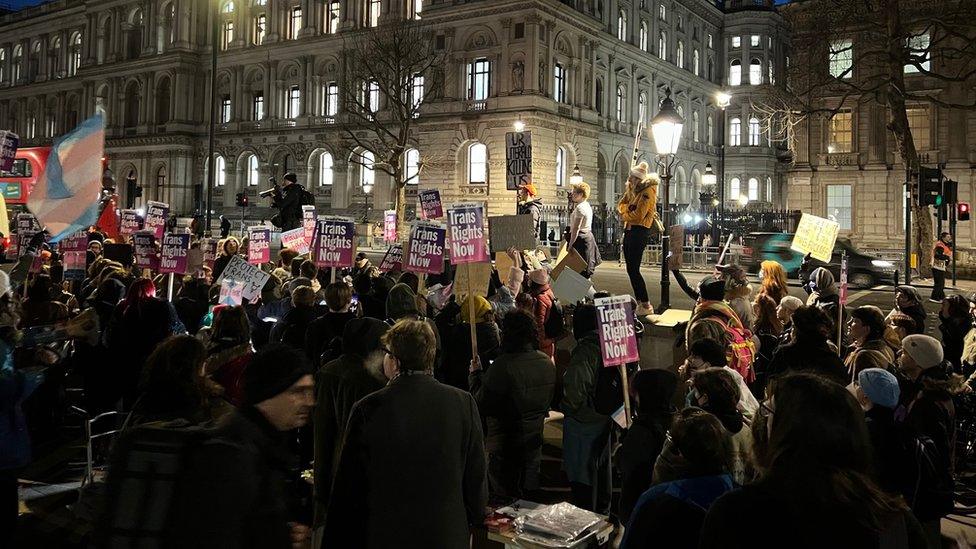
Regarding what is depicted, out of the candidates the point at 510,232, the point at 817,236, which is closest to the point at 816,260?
the point at 817,236

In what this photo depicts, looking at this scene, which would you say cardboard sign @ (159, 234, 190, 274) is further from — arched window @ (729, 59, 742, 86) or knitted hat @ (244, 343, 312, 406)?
arched window @ (729, 59, 742, 86)

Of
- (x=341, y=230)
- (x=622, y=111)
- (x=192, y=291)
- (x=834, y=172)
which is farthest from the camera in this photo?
(x=622, y=111)

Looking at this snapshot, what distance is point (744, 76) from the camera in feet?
227

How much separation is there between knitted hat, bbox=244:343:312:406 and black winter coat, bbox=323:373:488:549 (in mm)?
548

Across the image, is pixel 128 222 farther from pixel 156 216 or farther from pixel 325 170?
pixel 325 170

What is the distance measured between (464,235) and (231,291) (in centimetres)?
269

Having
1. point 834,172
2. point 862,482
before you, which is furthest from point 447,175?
point 862,482

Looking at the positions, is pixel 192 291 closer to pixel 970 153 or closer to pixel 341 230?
pixel 341 230

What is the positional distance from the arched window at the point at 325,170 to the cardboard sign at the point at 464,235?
48.6 metres

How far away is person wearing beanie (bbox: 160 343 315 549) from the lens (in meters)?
2.47

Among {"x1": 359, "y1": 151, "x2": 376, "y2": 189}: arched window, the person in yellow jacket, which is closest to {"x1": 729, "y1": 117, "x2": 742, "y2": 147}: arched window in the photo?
{"x1": 359, "y1": 151, "x2": 376, "y2": 189}: arched window

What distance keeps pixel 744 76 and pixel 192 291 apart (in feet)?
222

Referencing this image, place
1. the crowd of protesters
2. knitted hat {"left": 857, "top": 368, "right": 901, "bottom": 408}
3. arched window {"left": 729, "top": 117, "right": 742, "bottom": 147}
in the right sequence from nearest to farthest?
1. the crowd of protesters
2. knitted hat {"left": 857, "top": 368, "right": 901, "bottom": 408}
3. arched window {"left": 729, "top": 117, "right": 742, "bottom": 147}

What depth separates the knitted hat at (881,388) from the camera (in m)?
4.13
